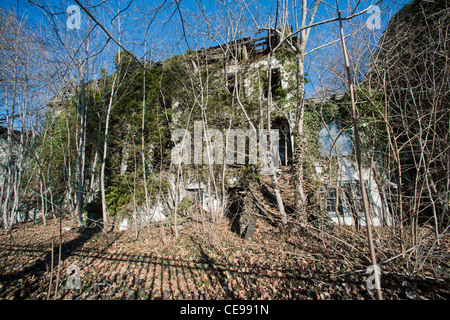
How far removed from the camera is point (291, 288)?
3.31 meters

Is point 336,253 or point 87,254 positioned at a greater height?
point 336,253

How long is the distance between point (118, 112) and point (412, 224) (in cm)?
1102

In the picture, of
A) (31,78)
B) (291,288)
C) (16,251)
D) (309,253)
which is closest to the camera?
(291,288)

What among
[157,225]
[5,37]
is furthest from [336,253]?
[5,37]

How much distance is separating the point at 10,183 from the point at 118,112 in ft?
16.5

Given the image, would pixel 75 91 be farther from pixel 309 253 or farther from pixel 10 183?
pixel 309 253

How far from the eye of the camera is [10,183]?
714cm

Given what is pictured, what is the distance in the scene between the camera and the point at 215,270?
410cm

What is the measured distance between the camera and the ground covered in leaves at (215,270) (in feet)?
10.3

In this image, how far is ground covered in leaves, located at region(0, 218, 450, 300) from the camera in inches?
123
